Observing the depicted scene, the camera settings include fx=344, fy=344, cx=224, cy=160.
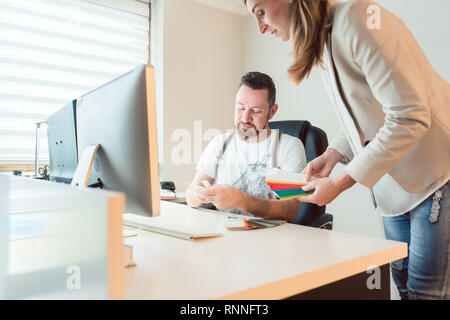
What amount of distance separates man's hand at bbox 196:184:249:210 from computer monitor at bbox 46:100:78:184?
1.49ft

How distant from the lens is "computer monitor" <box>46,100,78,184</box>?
100 cm

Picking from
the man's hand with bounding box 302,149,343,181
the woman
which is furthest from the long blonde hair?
the man's hand with bounding box 302,149,343,181

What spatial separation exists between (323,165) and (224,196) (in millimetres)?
374

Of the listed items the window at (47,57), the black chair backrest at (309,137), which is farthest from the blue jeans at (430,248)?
the window at (47,57)

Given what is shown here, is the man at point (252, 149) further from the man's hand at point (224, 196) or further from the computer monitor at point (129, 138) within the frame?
the computer monitor at point (129, 138)

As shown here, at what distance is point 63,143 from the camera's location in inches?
42.6

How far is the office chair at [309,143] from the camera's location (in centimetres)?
149

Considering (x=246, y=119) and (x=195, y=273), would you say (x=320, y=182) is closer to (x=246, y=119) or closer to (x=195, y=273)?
(x=195, y=273)

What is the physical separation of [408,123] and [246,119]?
979 millimetres

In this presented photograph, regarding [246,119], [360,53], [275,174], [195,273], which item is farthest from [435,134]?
[246,119]

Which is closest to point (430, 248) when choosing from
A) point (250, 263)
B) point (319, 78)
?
point (250, 263)

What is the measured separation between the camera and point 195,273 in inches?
24.3

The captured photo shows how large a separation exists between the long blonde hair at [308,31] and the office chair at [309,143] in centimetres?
67

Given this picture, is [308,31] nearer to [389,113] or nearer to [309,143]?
[389,113]
